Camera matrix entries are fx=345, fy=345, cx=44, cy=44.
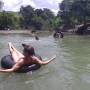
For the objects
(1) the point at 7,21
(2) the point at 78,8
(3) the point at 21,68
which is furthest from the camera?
(1) the point at 7,21

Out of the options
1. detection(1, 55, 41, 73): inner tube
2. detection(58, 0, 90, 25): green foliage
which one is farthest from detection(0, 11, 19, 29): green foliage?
detection(1, 55, 41, 73): inner tube

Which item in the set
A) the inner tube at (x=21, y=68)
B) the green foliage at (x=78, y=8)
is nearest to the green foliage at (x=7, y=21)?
the green foliage at (x=78, y=8)

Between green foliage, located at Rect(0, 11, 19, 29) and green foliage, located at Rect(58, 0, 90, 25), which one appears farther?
green foliage, located at Rect(0, 11, 19, 29)

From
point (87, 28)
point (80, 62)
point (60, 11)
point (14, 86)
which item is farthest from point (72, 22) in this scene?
point (14, 86)


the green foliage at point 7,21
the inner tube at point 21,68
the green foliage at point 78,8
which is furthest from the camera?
the green foliage at point 7,21

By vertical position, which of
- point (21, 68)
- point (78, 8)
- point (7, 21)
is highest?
point (78, 8)

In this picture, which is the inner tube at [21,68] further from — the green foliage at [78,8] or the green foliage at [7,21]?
the green foliage at [7,21]

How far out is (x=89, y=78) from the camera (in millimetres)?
13547

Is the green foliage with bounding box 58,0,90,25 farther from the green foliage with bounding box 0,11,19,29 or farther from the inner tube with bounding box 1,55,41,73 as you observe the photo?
the inner tube with bounding box 1,55,41,73

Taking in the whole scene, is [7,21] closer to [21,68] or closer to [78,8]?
[78,8]

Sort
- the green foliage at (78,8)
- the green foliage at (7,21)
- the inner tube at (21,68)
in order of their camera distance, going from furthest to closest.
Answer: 1. the green foliage at (7,21)
2. the green foliage at (78,8)
3. the inner tube at (21,68)

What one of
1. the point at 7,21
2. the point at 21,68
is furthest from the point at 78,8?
the point at 21,68

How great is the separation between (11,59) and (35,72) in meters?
1.31

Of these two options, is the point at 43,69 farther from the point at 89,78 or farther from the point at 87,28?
the point at 87,28
